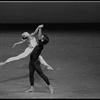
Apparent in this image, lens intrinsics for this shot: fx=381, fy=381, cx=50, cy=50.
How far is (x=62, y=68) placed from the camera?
10422 mm

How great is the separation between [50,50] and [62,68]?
1.88 meters

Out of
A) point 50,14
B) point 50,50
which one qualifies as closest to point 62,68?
point 50,50

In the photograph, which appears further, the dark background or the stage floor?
the dark background

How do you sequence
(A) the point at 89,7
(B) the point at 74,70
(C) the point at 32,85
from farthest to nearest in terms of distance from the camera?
(A) the point at 89,7
(B) the point at 74,70
(C) the point at 32,85

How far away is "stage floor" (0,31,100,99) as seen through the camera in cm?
870

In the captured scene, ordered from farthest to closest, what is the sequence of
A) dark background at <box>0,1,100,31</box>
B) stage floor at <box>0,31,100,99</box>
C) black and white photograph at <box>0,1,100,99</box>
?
dark background at <box>0,1,100,31</box>, stage floor at <box>0,31,100,99</box>, black and white photograph at <box>0,1,100,99</box>

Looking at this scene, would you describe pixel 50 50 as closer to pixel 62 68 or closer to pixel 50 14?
pixel 62 68

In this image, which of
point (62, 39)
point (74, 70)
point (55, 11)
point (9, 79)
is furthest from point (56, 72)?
point (55, 11)

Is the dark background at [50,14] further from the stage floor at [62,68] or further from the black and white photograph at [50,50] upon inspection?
the stage floor at [62,68]

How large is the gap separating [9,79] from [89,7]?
6746 mm

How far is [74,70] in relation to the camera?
10234 mm

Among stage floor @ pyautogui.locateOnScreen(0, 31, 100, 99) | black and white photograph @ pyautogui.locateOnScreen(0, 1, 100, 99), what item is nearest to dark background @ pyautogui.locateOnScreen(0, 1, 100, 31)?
black and white photograph @ pyautogui.locateOnScreen(0, 1, 100, 99)

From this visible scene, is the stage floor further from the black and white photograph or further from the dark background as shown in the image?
the dark background

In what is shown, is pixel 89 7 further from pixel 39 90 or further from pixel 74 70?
pixel 39 90
